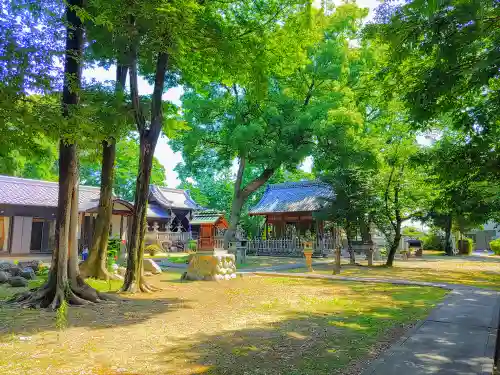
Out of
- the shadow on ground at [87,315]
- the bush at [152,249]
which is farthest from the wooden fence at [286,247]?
the shadow on ground at [87,315]

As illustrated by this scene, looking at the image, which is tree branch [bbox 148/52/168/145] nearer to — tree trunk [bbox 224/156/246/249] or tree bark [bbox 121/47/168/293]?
tree bark [bbox 121/47/168/293]

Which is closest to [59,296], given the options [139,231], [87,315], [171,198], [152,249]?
[87,315]

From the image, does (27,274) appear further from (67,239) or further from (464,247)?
(464,247)

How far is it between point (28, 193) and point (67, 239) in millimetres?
19037

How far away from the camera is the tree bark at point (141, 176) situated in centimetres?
1014

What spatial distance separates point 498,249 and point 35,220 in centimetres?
3860

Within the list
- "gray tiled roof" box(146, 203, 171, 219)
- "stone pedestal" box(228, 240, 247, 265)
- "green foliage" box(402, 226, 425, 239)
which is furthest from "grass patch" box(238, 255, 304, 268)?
"green foliage" box(402, 226, 425, 239)

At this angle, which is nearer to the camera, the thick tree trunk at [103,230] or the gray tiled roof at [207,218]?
the thick tree trunk at [103,230]

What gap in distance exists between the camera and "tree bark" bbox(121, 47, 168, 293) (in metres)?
10.1

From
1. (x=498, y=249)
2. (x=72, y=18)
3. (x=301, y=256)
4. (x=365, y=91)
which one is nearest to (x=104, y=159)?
(x=72, y=18)

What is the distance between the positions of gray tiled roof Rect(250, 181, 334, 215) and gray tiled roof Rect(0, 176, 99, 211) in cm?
1418

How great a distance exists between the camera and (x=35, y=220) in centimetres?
2542

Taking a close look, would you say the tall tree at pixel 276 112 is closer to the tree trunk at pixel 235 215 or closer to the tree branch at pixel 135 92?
the tree trunk at pixel 235 215

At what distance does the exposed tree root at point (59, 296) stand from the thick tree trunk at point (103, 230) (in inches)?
153
